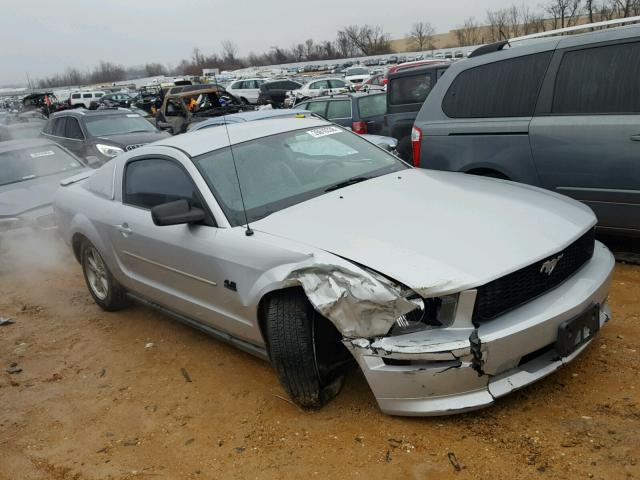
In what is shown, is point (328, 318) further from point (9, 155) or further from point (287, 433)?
point (9, 155)

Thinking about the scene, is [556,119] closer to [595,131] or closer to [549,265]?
[595,131]

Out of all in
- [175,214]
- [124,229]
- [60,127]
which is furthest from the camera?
[60,127]

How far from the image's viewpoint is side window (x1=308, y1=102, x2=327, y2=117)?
452 inches

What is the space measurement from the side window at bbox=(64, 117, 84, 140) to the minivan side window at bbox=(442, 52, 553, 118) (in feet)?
27.9

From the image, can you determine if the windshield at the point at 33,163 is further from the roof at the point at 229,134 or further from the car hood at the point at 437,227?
the car hood at the point at 437,227

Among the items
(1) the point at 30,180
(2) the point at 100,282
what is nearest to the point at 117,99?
(1) the point at 30,180

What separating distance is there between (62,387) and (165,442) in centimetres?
123

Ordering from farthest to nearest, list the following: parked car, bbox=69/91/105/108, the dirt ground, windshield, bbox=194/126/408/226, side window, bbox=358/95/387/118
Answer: parked car, bbox=69/91/105/108, side window, bbox=358/95/387/118, windshield, bbox=194/126/408/226, the dirt ground

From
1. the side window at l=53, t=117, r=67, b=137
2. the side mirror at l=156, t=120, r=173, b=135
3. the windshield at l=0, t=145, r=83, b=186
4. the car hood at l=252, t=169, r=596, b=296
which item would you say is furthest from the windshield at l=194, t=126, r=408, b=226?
the side window at l=53, t=117, r=67, b=137

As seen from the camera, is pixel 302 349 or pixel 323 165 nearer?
pixel 302 349

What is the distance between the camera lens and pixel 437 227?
120 inches

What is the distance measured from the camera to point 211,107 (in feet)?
51.2

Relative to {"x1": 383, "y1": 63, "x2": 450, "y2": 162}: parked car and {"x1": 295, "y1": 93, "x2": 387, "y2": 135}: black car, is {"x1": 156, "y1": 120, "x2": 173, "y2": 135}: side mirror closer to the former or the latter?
{"x1": 295, "y1": 93, "x2": 387, "y2": 135}: black car

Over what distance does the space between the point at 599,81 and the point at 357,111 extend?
686 centimetres
